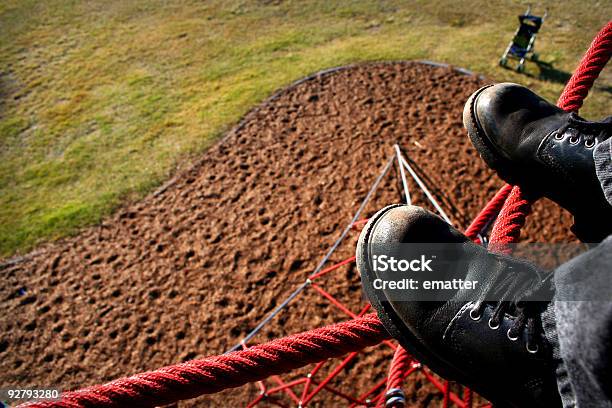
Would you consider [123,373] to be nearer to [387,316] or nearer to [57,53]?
[387,316]

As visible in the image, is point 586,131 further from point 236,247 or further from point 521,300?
point 236,247

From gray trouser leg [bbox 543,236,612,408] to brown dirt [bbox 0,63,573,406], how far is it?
2656mm

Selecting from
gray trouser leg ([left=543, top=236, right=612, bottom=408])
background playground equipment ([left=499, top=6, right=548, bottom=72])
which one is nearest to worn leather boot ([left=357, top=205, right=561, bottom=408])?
gray trouser leg ([left=543, top=236, right=612, bottom=408])

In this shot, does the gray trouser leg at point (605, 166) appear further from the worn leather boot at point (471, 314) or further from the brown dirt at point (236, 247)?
the brown dirt at point (236, 247)

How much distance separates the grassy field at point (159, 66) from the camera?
5.95 m

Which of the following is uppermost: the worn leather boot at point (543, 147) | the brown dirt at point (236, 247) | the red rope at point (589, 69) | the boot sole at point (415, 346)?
the red rope at point (589, 69)

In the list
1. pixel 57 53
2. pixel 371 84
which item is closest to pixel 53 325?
pixel 371 84

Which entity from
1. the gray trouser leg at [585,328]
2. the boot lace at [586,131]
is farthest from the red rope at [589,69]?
the gray trouser leg at [585,328]

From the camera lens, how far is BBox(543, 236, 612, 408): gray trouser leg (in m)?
0.94

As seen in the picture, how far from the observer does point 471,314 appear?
4.49ft

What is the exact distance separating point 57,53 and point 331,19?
5.82 metres

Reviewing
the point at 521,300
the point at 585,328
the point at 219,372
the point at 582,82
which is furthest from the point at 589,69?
the point at 219,372

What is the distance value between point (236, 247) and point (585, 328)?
405cm

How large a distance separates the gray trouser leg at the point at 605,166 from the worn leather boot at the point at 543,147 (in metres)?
0.23
